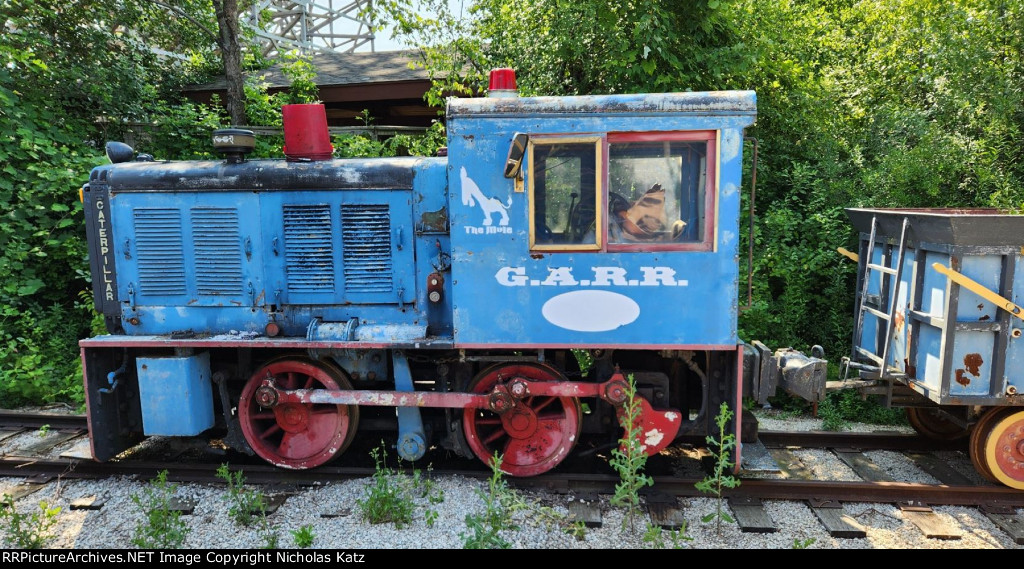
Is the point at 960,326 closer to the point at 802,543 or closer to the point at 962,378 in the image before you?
the point at 962,378

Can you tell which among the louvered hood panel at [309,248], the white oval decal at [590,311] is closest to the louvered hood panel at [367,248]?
the louvered hood panel at [309,248]

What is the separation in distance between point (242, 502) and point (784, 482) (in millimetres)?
4191

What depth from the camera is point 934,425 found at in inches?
232

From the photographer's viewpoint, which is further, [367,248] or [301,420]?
[301,420]

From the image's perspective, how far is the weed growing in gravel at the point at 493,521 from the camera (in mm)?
3945

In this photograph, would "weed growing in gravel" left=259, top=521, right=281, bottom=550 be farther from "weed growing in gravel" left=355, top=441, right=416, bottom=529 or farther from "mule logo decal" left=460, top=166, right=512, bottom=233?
"mule logo decal" left=460, top=166, right=512, bottom=233

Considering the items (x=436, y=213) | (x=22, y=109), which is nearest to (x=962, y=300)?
(x=436, y=213)

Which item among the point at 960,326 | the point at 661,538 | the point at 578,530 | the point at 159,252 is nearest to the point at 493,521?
the point at 578,530

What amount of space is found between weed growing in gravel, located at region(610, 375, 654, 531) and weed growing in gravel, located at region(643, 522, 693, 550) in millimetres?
175

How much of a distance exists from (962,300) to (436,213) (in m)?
4.09

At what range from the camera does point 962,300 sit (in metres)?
4.64

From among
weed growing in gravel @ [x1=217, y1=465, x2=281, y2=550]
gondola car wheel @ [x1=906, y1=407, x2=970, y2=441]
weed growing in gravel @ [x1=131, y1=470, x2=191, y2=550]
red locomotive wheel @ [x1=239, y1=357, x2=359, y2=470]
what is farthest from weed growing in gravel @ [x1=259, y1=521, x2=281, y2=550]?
gondola car wheel @ [x1=906, y1=407, x2=970, y2=441]

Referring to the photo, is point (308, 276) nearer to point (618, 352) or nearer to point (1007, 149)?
point (618, 352)

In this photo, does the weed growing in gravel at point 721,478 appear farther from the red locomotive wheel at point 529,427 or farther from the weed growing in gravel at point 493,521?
the weed growing in gravel at point 493,521
